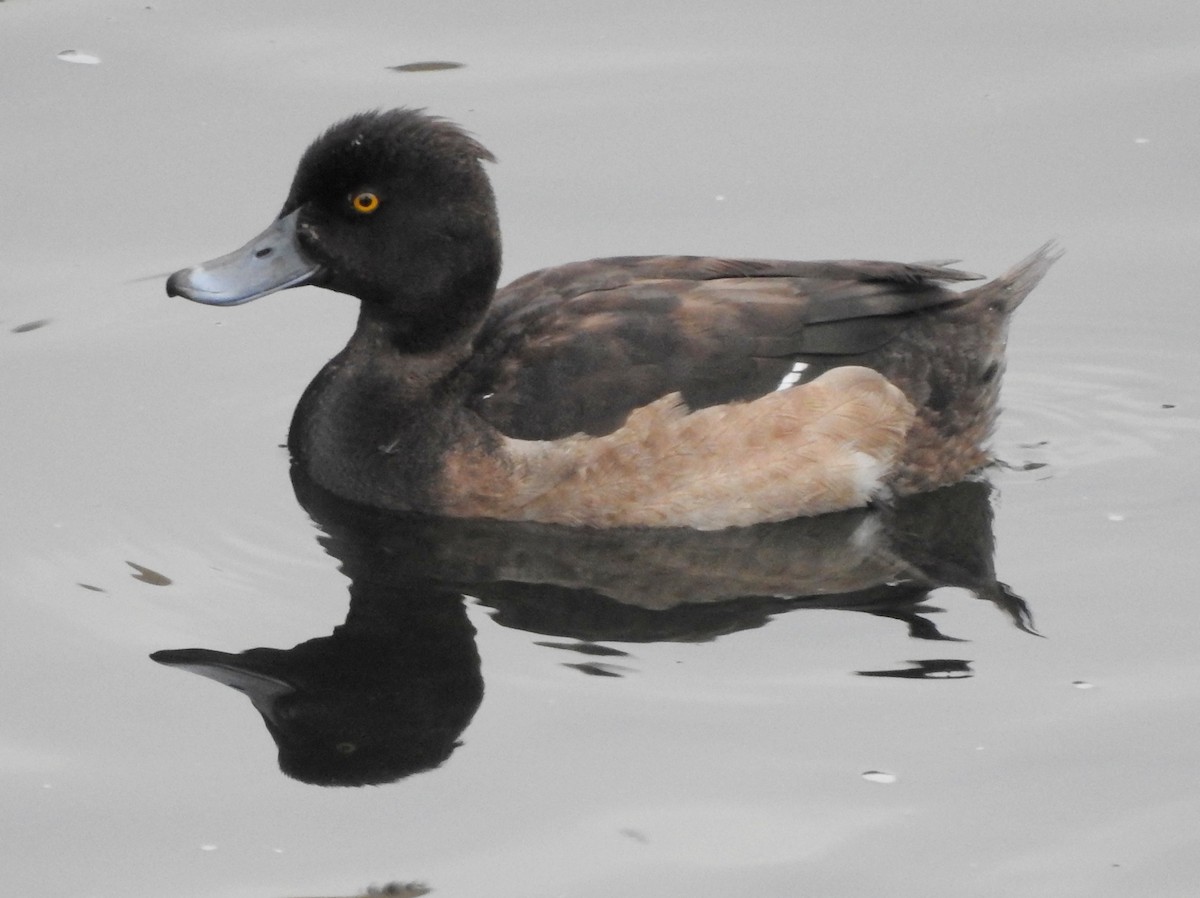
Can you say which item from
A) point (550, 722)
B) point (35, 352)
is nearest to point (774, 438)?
point (550, 722)

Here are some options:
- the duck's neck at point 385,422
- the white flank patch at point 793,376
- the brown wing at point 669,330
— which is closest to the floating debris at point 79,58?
the duck's neck at point 385,422

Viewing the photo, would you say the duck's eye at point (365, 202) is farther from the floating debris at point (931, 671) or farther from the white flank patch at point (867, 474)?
the floating debris at point (931, 671)

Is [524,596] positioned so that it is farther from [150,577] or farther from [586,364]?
[150,577]

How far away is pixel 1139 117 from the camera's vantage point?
10672 millimetres

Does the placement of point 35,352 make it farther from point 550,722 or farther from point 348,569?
point 550,722

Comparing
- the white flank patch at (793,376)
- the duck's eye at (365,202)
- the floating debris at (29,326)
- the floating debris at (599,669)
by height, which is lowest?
the floating debris at (599,669)

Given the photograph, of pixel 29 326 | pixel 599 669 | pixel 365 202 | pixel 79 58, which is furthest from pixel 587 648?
pixel 79 58

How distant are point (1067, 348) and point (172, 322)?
12.3ft

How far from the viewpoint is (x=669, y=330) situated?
7.99 metres

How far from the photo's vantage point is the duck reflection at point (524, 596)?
268 inches

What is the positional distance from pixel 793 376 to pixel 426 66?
11.8 feet

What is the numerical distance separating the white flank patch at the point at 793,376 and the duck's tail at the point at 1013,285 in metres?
0.78

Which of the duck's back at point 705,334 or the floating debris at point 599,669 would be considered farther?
the duck's back at point 705,334

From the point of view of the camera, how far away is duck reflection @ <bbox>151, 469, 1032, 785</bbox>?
22.4ft
